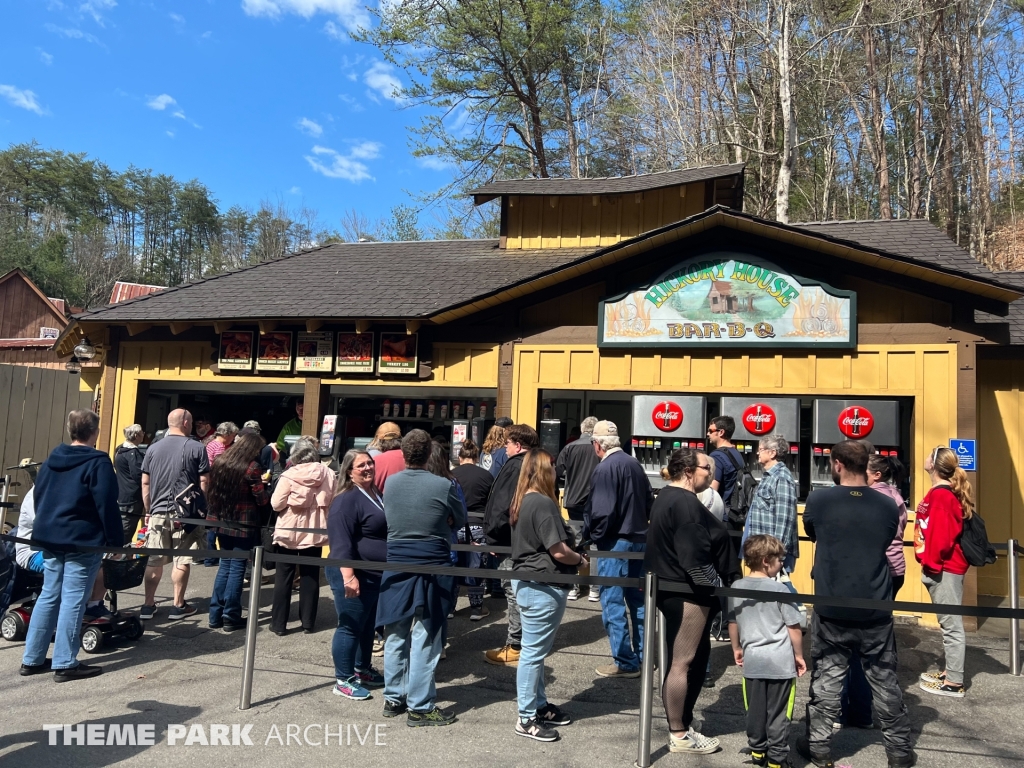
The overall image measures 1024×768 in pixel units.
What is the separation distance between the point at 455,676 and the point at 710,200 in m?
8.72

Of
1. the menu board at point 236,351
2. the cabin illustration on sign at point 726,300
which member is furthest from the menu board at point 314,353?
the cabin illustration on sign at point 726,300

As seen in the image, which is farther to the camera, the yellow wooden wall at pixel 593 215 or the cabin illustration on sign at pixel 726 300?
the yellow wooden wall at pixel 593 215

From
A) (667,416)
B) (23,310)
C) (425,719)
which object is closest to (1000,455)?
(667,416)

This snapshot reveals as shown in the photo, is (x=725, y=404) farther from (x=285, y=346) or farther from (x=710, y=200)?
(x=285, y=346)

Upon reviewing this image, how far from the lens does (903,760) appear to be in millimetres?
4012

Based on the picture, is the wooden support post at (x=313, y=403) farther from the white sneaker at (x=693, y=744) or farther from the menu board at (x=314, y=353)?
the white sneaker at (x=693, y=744)

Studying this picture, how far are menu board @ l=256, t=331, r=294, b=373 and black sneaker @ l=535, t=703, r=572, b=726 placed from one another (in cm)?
694

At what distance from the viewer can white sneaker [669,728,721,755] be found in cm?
418

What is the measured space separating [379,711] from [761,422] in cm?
555

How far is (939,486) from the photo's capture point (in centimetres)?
529

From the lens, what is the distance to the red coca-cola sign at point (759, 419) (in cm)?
844

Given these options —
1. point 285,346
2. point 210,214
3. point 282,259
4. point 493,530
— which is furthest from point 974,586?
point 210,214

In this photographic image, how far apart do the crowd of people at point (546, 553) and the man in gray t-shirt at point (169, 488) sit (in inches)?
0.7

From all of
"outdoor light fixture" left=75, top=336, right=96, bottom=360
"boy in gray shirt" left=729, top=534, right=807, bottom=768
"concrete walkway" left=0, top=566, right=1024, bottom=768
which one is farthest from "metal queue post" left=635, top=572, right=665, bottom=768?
"outdoor light fixture" left=75, top=336, right=96, bottom=360
